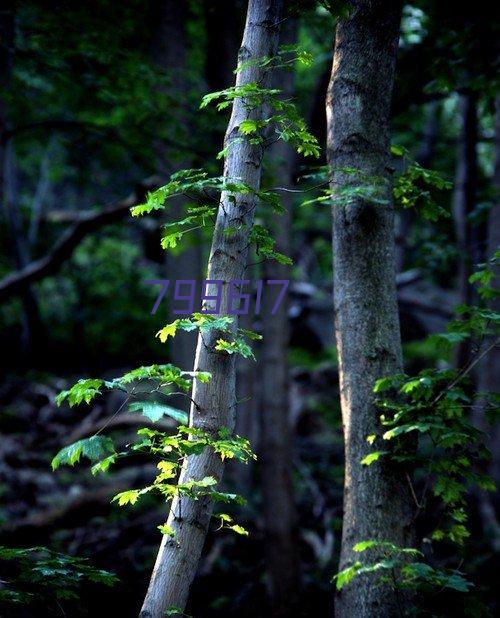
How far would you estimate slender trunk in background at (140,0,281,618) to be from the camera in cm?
281

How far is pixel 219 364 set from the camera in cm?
298

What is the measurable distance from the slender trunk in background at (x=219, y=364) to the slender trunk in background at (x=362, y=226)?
1.95 feet

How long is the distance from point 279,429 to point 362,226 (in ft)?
11.2

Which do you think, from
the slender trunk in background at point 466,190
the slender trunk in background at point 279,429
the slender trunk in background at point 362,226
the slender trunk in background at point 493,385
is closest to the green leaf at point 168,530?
the slender trunk in background at point 362,226

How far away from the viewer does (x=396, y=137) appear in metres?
Answer: 12.6

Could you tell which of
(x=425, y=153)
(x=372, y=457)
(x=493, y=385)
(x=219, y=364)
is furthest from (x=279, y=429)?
(x=425, y=153)

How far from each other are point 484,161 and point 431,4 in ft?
41.2

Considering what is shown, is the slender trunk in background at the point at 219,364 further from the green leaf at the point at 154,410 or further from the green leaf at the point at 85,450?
the green leaf at the point at 85,450

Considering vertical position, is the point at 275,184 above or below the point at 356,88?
above

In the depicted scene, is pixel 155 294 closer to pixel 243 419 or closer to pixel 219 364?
pixel 243 419

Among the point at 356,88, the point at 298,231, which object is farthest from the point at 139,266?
the point at 356,88

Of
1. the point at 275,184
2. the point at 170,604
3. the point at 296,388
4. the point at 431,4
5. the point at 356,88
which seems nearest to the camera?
the point at 170,604

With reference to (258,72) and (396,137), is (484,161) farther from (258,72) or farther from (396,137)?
(258,72)

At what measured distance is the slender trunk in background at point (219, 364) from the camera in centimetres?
281
